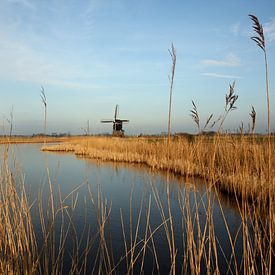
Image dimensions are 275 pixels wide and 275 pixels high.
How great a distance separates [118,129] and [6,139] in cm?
2874

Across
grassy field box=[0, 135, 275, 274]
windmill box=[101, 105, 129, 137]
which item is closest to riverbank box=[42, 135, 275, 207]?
grassy field box=[0, 135, 275, 274]

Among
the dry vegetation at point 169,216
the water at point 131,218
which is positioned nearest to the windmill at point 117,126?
the dry vegetation at point 169,216

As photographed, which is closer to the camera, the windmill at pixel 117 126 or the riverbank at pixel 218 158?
the riverbank at pixel 218 158

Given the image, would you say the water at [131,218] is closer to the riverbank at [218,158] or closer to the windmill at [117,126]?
the riverbank at [218,158]

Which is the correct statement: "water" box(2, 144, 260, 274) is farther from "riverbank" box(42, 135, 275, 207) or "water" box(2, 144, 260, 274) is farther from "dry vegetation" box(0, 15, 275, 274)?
"riverbank" box(42, 135, 275, 207)

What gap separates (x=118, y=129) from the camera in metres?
31.2

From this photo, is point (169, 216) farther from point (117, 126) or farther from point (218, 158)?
point (117, 126)

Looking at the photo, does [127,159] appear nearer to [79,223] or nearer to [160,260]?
[79,223]

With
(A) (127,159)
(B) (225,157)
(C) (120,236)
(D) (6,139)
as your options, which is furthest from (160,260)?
(A) (127,159)

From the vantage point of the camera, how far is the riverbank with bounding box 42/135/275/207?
512 cm

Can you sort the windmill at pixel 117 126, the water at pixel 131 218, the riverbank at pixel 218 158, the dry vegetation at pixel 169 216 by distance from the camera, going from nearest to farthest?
the dry vegetation at pixel 169 216 < the water at pixel 131 218 < the riverbank at pixel 218 158 < the windmill at pixel 117 126

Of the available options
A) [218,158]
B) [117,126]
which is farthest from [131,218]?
[117,126]

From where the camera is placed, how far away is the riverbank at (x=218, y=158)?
16.8 ft

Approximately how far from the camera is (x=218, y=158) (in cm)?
799
